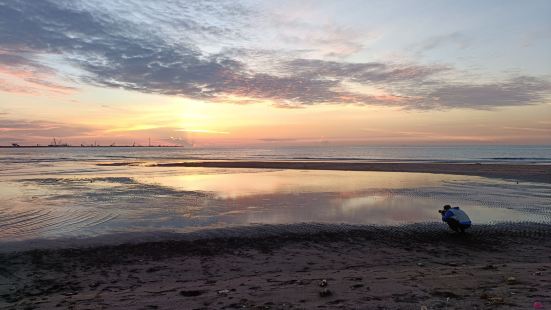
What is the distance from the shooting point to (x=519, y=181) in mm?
32375

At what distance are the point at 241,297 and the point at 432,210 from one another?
535 inches

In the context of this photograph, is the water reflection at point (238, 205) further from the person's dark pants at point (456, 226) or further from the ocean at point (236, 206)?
the person's dark pants at point (456, 226)

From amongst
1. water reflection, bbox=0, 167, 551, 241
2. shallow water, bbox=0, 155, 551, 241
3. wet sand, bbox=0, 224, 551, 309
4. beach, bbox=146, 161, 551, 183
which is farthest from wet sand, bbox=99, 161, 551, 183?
wet sand, bbox=0, 224, 551, 309

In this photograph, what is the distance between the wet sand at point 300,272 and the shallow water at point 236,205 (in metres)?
2.59

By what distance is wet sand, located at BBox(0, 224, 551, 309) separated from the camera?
7.42 m

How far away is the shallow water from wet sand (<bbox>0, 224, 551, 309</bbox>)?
2.59 metres

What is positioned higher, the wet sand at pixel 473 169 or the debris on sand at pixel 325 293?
the wet sand at pixel 473 169

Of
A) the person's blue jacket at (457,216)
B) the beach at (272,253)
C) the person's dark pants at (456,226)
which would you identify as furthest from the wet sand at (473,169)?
the person's dark pants at (456,226)

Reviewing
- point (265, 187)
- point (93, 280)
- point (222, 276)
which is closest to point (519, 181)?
point (265, 187)

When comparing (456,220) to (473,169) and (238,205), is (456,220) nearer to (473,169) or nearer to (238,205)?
(238,205)

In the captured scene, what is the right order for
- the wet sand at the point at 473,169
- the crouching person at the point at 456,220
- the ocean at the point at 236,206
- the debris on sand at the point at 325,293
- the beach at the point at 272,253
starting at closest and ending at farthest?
the debris on sand at the point at 325,293, the beach at the point at 272,253, the crouching person at the point at 456,220, the ocean at the point at 236,206, the wet sand at the point at 473,169

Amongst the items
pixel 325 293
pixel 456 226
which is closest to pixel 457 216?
pixel 456 226

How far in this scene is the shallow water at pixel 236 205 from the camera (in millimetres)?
15906

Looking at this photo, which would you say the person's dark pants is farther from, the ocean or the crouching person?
the ocean
